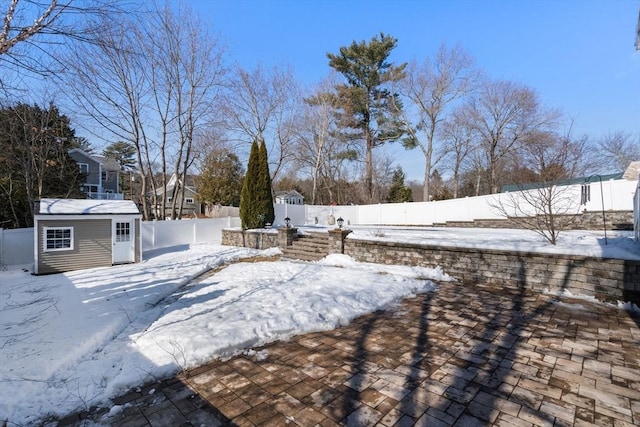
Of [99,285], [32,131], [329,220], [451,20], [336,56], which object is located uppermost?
[336,56]

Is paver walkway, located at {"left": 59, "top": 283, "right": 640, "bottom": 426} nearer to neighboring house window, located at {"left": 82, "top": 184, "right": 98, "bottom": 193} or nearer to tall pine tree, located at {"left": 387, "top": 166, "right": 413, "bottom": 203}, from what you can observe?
tall pine tree, located at {"left": 387, "top": 166, "right": 413, "bottom": 203}

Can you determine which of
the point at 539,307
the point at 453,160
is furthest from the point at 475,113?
the point at 539,307

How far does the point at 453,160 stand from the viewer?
26.3m

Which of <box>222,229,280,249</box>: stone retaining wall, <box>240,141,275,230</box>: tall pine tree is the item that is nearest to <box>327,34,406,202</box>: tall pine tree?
<box>240,141,275,230</box>: tall pine tree

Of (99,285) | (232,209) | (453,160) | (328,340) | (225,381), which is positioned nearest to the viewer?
(225,381)

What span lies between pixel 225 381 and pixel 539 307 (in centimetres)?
436

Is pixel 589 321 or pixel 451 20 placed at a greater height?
pixel 451 20

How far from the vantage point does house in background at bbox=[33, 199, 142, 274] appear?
852 cm

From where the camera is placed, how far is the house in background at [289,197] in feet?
97.2

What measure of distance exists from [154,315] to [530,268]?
248 inches

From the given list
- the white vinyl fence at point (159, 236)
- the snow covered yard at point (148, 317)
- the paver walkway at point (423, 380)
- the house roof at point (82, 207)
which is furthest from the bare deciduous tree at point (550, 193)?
the white vinyl fence at point (159, 236)

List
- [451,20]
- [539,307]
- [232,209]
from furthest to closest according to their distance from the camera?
[232,209], [451,20], [539,307]

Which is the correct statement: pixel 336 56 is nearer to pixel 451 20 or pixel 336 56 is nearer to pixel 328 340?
pixel 451 20

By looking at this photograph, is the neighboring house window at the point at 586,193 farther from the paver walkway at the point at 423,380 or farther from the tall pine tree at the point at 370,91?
the tall pine tree at the point at 370,91
